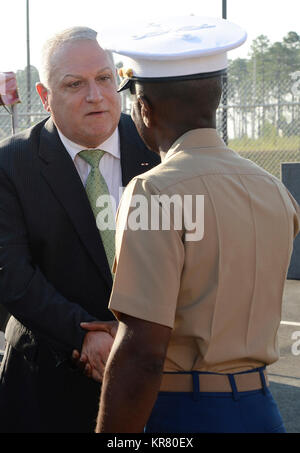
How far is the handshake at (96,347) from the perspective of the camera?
274cm

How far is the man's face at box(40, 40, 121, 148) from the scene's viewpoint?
2.97 metres

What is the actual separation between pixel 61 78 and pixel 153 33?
0.85 m

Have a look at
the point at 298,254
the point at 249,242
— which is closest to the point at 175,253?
the point at 249,242

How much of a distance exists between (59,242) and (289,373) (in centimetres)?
345

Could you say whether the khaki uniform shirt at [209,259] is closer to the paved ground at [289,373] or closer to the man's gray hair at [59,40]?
the man's gray hair at [59,40]

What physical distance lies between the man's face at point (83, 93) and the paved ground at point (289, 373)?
2.57 metres

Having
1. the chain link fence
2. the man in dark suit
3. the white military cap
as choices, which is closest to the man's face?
the man in dark suit

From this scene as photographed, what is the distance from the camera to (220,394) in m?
2.08

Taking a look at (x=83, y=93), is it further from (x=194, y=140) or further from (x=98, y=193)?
(x=194, y=140)

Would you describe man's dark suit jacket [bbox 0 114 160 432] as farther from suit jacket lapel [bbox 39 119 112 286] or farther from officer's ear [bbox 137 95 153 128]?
officer's ear [bbox 137 95 153 128]

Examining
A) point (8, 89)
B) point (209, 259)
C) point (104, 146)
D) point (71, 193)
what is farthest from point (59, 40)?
point (8, 89)

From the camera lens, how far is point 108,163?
3133mm

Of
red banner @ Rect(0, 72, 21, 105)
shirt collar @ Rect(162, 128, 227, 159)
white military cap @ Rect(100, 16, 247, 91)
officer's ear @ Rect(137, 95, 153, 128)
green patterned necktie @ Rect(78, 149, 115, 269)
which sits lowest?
red banner @ Rect(0, 72, 21, 105)

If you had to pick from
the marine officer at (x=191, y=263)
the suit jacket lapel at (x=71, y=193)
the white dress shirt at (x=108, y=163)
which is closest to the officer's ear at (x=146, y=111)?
the marine officer at (x=191, y=263)
